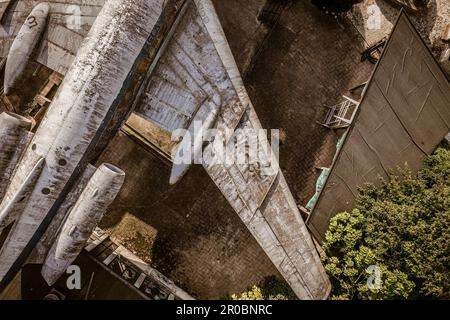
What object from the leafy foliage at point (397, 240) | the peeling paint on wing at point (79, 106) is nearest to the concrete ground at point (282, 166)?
the leafy foliage at point (397, 240)

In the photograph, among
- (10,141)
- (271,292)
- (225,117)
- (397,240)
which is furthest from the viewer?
(271,292)

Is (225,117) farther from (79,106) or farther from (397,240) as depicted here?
(397,240)

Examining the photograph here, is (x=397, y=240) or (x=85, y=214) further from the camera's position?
(x=397, y=240)

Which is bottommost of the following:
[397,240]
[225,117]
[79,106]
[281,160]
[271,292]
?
[271,292]

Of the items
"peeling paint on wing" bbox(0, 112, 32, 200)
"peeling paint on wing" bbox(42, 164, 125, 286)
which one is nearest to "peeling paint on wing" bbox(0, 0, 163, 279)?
"peeling paint on wing" bbox(0, 112, 32, 200)

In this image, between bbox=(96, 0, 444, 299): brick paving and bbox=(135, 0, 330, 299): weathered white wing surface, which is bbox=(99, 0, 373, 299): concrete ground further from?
bbox=(135, 0, 330, 299): weathered white wing surface

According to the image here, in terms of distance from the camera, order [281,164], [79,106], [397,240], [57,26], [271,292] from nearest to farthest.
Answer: [79,106]
[397,240]
[57,26]
[271,292]
[281,164]

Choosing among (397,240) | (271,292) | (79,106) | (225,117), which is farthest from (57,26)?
(397,240)
